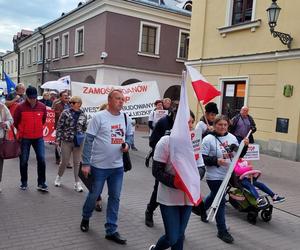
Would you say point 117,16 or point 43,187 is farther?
point 117,16

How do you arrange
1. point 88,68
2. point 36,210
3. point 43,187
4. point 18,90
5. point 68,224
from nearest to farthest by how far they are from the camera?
point 68,224 → point 36,210 → point 43,187 → point 18,90 → point 88,68

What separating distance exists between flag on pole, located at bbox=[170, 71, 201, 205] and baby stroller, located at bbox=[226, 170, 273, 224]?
2230 millimetres

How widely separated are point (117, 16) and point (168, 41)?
3694 mm

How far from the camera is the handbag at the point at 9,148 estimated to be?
19.3 feet

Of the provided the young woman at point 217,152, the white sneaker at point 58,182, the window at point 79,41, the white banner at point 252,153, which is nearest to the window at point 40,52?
the window at point 79,41

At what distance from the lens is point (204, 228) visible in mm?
4906

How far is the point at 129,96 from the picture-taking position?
1048 centimetres

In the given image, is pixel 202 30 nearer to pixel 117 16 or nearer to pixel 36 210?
pixel 117 16

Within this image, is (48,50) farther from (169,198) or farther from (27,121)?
(169,198)

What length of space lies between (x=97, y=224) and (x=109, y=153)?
45.5 inches

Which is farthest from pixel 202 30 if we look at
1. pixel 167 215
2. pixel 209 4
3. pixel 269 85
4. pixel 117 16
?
pixel 167 215

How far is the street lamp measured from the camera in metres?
10.5

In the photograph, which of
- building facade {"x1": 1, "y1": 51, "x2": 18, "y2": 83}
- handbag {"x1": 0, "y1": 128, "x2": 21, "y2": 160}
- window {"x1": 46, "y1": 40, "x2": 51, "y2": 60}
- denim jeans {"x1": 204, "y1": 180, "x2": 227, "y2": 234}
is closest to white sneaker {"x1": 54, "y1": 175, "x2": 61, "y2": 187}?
handbag {"x1": 0, "y1": 128, "x2": 21, "y2": 160}

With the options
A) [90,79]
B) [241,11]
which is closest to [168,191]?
[241,11]
